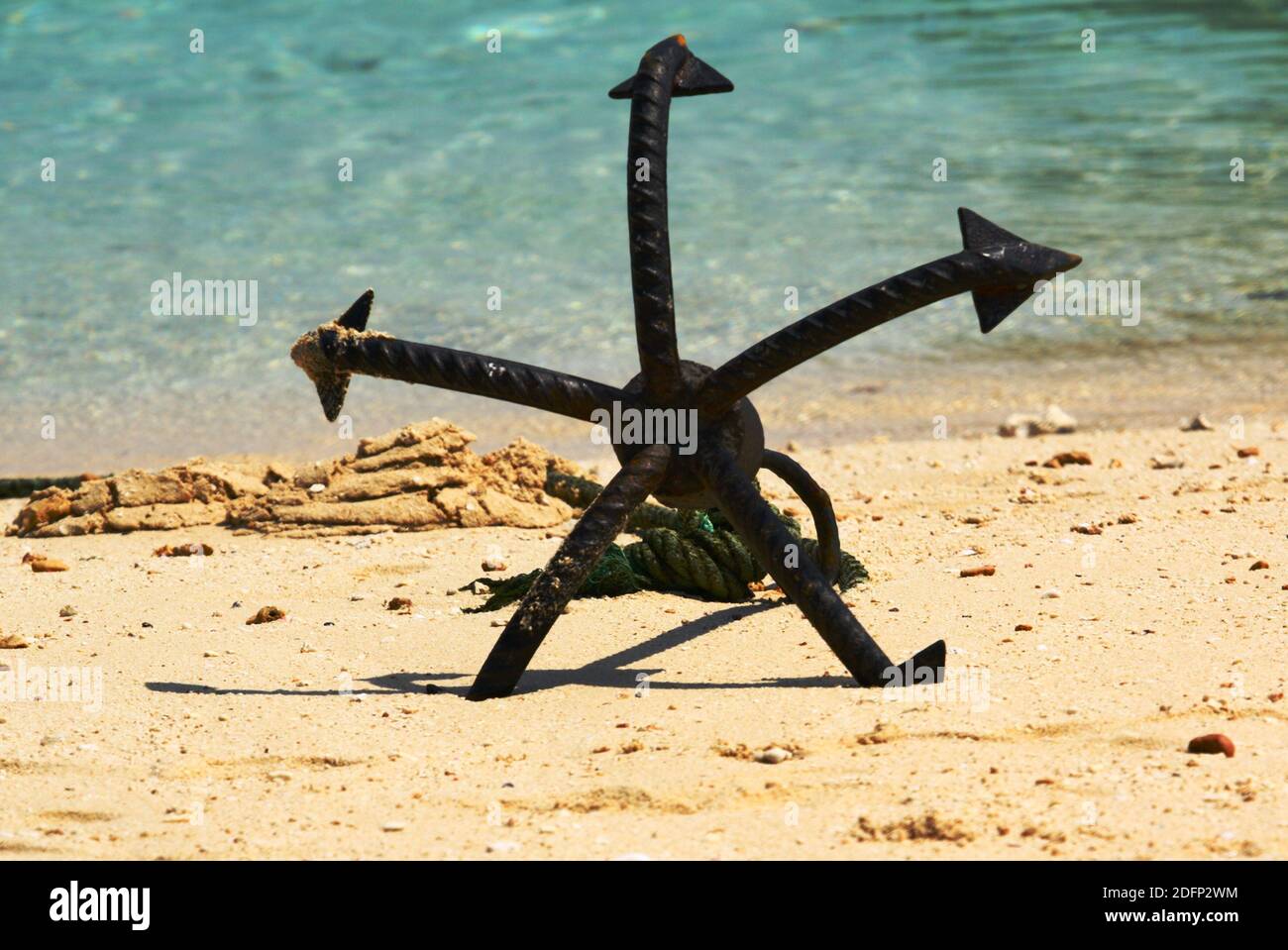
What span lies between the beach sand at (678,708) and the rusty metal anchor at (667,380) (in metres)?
0.16

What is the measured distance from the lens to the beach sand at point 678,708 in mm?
2178

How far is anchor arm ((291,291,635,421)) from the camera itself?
290 cm

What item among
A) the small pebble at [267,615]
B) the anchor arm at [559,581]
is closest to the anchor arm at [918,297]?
the anchor arm at [559,581]

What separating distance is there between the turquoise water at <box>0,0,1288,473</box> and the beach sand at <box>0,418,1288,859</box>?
9.52ft

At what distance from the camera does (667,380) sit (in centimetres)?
293

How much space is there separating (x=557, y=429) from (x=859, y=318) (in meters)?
3.69

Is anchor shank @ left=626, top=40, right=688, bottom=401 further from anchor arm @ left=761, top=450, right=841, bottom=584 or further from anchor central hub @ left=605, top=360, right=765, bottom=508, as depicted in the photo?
anchor arm @ left=761, top=450, right=841, bottom=584

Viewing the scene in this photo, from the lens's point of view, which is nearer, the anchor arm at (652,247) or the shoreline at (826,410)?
the anchor arm at (652,247)

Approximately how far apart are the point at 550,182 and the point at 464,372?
7513mm

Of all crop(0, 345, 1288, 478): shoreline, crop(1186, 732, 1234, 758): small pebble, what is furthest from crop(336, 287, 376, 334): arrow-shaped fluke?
crop(0, 345, 1288, 478): shoreline

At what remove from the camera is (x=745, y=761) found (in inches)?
96.4

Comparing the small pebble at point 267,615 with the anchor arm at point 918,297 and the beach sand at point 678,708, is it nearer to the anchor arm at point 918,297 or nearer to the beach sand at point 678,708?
the beach sand at point 678,708
